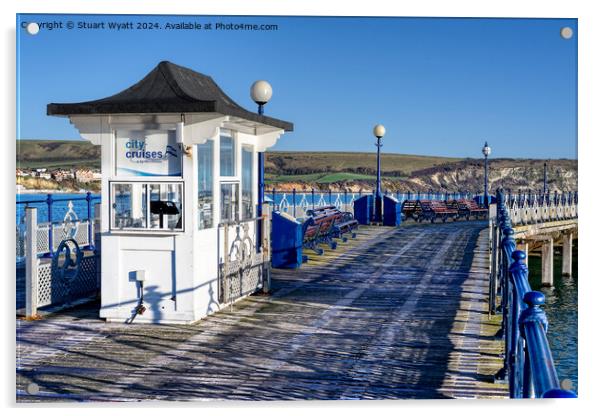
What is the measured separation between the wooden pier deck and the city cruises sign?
1426mm

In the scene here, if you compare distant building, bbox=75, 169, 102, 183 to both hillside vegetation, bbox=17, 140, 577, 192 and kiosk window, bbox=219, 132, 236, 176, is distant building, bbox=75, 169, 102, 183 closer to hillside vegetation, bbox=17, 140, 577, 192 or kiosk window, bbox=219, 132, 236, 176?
kiosk window, bbox=219, 132, 236, 176

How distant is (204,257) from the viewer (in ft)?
27.2

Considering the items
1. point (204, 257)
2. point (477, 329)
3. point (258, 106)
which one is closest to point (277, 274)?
point (258, 106)

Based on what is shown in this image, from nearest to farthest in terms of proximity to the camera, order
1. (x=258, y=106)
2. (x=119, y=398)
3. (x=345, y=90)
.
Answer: (x=119, y=398) → (x=258, y=106) → (x=345, y=90)

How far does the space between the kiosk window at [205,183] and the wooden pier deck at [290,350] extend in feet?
3.17

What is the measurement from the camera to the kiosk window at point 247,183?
944 centimetres

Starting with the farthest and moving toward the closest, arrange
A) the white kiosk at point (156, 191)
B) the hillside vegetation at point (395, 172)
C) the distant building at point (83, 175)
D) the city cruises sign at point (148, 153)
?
the hillside vegetation at point (395, 172)
the distant building at point (83, 175)
the city cruises sign at point (148, 153)
the white kiosk at point (156, 191)

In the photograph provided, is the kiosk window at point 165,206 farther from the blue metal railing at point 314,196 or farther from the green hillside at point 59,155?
the blue metal railing at point 314,196

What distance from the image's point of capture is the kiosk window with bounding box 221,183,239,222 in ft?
28.9

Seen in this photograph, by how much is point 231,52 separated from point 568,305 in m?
12.5

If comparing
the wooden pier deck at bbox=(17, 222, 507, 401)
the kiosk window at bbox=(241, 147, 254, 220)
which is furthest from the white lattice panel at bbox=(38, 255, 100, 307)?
the kiosk window at bbox=(241, 147, 254, 220)

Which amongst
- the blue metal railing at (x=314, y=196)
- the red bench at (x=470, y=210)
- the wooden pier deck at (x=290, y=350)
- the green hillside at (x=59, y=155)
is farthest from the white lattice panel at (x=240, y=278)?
the red bench at (x=470, y=210)

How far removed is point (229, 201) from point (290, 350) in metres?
2.46
